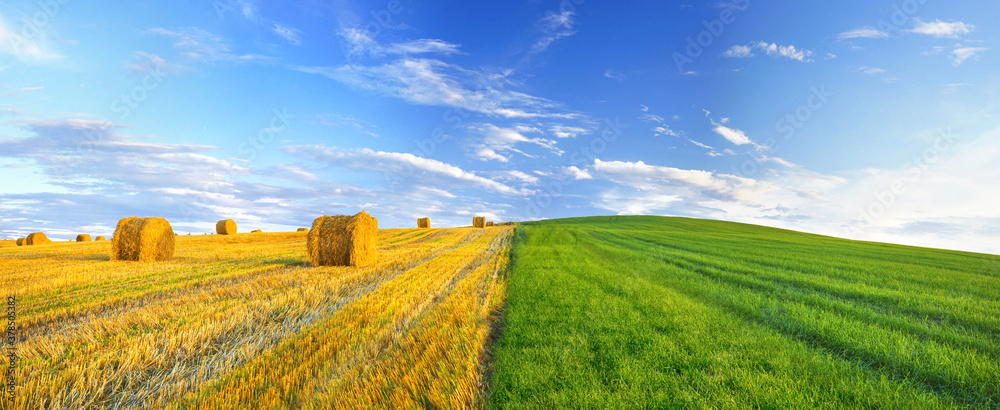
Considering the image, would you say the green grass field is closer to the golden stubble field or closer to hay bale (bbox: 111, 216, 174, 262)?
the golden stubble field

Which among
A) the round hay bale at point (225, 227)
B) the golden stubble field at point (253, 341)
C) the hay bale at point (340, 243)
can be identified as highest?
the round hay bale at point (225, 227)

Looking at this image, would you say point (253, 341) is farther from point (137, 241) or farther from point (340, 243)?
point (137, 241)

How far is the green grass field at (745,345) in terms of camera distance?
3.91m

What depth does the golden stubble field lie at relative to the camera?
4180mm

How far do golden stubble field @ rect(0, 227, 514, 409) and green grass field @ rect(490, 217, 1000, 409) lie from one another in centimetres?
86

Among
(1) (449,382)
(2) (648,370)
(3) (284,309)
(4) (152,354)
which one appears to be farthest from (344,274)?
(2) (648,370)

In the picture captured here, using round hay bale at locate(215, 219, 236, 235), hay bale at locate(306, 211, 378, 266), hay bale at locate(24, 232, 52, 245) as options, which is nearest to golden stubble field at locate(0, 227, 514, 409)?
hay bale at locate(306, 211, 378, 266)

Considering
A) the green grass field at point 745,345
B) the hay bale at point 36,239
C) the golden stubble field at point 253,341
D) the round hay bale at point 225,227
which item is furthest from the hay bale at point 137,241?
the hay bale at point 36,239

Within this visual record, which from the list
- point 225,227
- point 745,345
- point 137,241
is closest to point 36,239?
point 225,227

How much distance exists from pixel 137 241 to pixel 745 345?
68.0 feet

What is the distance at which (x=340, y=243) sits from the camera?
15055 mm

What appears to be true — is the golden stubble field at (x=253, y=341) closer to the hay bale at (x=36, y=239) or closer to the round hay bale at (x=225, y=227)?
the round hay bale at (x=225, y=227)

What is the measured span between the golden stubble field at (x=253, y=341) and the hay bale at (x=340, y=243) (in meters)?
3.94

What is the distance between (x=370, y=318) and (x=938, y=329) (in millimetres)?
9180
